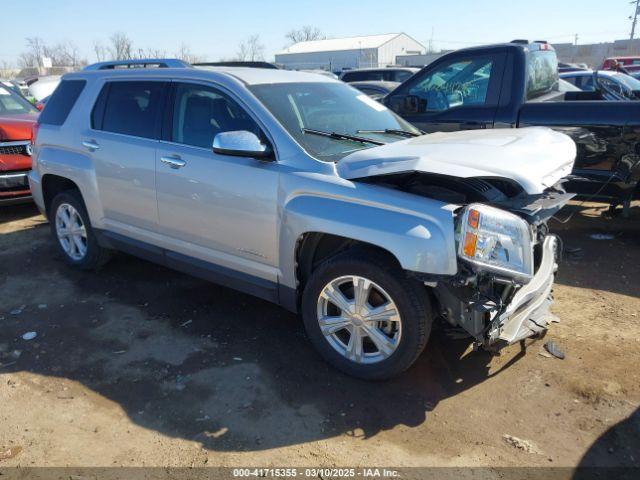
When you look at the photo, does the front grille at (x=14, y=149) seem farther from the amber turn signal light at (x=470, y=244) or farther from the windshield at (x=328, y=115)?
the amber turn signal light at (x=470, y=244)

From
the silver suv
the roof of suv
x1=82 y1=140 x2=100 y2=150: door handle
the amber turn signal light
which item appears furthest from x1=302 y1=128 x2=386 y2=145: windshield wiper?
x1=82 y1=140 x2=100 y2=150: door handle

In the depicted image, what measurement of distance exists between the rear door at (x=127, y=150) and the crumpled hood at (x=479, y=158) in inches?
71.8

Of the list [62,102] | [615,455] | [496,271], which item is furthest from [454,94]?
[615,455]

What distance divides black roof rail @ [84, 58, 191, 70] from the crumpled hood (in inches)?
93.2

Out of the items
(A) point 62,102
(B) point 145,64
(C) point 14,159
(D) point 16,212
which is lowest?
(D) point 16,212

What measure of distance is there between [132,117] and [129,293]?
159cm

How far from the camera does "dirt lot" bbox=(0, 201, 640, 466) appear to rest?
2.78 m

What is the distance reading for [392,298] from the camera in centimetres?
305

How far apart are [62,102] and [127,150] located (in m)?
1.35

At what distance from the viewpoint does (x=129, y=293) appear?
15.8ft

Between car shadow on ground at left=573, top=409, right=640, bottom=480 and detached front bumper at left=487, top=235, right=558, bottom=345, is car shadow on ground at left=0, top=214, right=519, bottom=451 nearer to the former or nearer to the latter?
detached front bumper at left=487, top=235, right=558, bottom=345

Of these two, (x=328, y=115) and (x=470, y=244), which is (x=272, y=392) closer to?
(x=470, y=244)

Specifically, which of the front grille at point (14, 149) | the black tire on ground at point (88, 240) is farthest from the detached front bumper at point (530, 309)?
the front grille at point (14, 149)

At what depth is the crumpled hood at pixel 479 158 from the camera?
2923 millimetres
